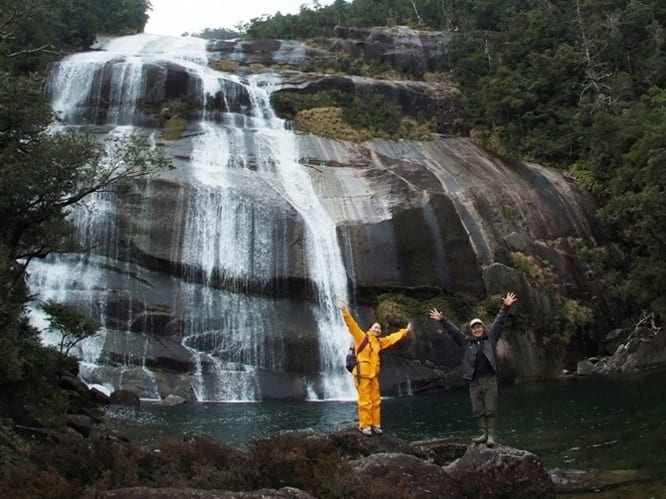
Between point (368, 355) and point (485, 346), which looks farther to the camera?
point (368, 355)

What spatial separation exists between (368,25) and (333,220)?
91.1 feet

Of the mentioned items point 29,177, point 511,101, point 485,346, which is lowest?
point 485,346

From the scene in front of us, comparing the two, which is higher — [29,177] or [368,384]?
[29,177]

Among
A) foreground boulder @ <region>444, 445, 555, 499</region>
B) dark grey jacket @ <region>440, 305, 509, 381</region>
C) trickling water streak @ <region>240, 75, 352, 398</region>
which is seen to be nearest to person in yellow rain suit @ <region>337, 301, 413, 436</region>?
dark grey jacket @ <region>440, 305, 509, 381</region>

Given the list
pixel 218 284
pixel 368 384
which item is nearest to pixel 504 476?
pixel 368 384

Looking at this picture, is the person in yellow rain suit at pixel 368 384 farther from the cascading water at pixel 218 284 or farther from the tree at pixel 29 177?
the cascading water at pixel 218 284

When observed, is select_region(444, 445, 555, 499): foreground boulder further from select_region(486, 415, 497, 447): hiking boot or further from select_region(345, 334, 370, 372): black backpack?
select_region(345, 334, 370, 372): black backpack

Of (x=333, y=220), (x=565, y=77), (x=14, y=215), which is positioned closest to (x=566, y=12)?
(x=565, y=77)

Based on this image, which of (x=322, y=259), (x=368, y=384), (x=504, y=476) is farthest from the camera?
(x=322, y=259)

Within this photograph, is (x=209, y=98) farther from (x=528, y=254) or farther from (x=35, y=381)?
(x=35, y=381)

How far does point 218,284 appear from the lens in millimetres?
25672

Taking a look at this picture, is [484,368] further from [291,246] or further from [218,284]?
[291,246]

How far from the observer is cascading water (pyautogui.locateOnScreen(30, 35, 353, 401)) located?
75.3 ft

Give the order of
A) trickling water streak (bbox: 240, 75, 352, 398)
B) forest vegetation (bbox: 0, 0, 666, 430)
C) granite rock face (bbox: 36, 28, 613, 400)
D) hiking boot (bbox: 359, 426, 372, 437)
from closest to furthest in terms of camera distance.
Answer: hiking boot (bbox: 359, 426, 372, 437) → forest vegetation (bbox: 0, 0, 666, 430) → granite rock face (bbox: 36, 28, 613, 400) → trickling water streak (bbox: 240, 75, 352, 398)
